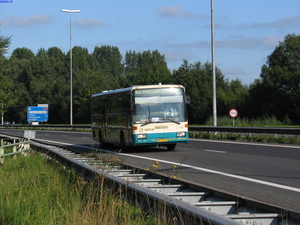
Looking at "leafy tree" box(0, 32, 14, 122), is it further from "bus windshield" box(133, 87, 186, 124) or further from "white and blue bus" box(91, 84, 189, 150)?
"bus windshield" box(133, 87, 186, 124)

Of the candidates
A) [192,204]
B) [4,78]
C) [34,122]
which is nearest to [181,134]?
[4,78]

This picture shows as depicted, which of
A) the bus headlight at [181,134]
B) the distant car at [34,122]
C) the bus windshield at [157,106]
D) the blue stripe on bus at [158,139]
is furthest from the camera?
the distant car at [34,122]

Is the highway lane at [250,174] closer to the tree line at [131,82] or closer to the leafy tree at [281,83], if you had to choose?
the tree line at [131,82]

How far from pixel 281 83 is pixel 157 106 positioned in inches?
2012

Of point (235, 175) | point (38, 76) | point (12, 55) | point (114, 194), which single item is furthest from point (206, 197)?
point (38, 76)

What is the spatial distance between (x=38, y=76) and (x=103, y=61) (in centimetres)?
2342

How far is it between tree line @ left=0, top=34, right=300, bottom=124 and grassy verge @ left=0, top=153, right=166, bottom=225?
20.3m

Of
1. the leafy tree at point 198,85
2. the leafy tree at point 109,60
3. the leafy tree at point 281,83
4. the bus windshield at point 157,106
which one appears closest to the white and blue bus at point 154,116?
the bus windshield at point 157,106

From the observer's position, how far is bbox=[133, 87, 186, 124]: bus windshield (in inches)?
784

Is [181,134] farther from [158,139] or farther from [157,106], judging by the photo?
[157,106]

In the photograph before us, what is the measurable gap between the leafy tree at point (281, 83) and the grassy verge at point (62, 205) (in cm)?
5835

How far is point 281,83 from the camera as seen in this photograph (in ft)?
224

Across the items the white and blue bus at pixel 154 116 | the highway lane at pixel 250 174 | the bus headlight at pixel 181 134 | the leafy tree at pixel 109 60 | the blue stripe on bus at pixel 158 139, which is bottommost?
the highway lane at pixel 250 174

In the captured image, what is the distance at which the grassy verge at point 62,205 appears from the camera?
18.8 feet
